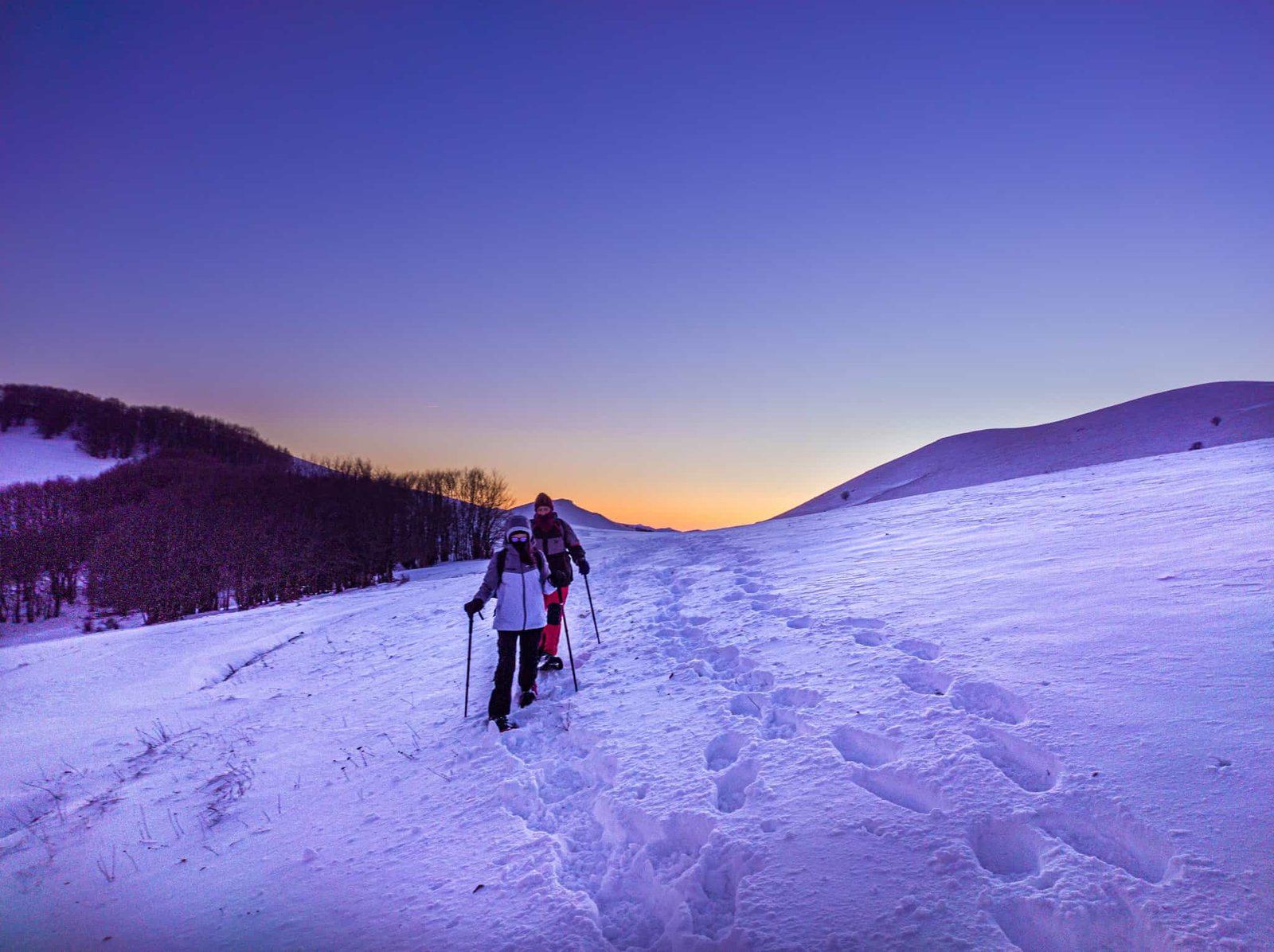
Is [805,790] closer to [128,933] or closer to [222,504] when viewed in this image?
[128,933]

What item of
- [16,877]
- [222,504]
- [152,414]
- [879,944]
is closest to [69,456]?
[152,414]

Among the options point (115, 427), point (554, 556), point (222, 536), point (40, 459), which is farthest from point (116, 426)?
point (554, 556)

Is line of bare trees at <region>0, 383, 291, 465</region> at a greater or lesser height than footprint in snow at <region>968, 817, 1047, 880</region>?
greater

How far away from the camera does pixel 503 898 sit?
13.3 ft

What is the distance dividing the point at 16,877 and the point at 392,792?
12.2ft

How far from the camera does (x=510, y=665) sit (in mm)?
7371

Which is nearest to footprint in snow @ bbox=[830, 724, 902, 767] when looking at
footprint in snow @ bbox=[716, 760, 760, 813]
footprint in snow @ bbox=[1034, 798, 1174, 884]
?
footprint in snow @ bbox=[716, 760, 760, 813]

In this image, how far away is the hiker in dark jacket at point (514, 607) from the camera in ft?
23.9

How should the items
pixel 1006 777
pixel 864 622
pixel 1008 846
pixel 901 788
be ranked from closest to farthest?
pixel 1008 846, pixel 1006 777, pixel 901 788, pixel 864 622

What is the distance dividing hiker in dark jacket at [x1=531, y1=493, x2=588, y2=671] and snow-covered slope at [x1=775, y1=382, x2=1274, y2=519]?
28.8 m

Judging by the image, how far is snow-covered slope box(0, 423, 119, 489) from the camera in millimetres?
92812

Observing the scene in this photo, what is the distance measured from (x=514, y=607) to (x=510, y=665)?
0.72m

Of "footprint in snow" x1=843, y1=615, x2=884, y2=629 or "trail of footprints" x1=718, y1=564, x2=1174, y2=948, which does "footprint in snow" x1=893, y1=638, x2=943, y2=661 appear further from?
"footprint in snow" x1=843, y1=615, x2=884, y2=629

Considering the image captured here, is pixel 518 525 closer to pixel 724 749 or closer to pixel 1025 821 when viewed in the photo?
pixel 724 749
